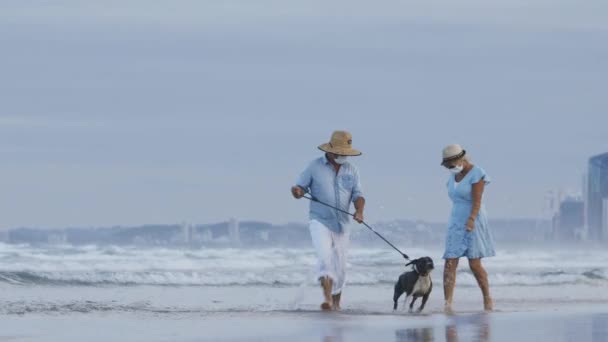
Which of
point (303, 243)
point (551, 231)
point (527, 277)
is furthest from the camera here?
point (551, 231)

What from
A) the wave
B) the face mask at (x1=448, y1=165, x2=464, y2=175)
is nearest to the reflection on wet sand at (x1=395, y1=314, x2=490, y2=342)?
the face mask at (x1=448, y1=165, x2=464, y2=175)

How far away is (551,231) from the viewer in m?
59.2

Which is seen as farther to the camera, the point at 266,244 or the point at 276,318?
the point at 266,244

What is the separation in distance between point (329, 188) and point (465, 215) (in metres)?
1.24

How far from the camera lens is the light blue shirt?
12602 millimetres

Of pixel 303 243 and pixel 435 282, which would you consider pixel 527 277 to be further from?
pixel 303 243

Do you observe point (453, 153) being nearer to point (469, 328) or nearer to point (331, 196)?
point (331, 196)

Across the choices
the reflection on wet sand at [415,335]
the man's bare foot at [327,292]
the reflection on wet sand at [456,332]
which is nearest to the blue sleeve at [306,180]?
the man's bare foot at [327,292]

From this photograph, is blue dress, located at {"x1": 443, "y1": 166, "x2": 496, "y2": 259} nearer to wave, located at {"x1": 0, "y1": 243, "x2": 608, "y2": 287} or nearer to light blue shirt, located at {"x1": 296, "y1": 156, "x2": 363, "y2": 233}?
light blue shirt, located at {"x1": 296, "y1": 156, "x2": 363, "y2": 233}

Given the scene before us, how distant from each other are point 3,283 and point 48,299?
3.42m

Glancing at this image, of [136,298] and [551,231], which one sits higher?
[551,231]

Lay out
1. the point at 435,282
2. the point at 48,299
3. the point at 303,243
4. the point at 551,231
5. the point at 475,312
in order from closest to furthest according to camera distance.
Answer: the point at 475,312, the point at 48,299, the point at 435,282, the point at 303,243, the point at 551,231

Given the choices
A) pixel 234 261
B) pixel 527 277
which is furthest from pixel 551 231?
pixel 527 277

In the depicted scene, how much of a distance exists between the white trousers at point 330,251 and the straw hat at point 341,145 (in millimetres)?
682
